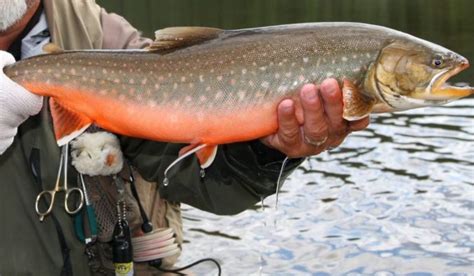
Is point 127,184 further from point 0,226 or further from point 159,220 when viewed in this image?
point 0,226

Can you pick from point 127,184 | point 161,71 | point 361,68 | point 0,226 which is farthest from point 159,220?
point 361,68

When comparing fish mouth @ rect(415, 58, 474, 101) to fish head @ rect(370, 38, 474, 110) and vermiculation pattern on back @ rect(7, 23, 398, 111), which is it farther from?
vermiculation pattern on back @ rect(7, 23, 398, 111)

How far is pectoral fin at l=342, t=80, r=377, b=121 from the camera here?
2725 millimetres

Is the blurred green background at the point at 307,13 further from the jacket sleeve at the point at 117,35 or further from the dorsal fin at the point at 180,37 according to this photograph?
the dorsal fin at the point at 180,37

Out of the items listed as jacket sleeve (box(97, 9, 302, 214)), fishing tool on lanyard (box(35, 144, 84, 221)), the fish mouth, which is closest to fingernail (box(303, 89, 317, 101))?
the fish mouth

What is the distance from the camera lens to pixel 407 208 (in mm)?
6941

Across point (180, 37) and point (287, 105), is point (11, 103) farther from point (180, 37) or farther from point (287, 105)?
point (287, 105)

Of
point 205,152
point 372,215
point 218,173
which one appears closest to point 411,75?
point 205,152

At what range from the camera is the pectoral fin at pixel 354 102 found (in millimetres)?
2725

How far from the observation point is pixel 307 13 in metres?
24.5

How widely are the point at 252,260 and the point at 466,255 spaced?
5.09 ft

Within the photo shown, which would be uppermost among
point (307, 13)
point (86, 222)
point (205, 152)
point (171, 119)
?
point (171, 119)

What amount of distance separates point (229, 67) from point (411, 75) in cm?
61

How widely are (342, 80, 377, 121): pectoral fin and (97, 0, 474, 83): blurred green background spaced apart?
14241 mm
